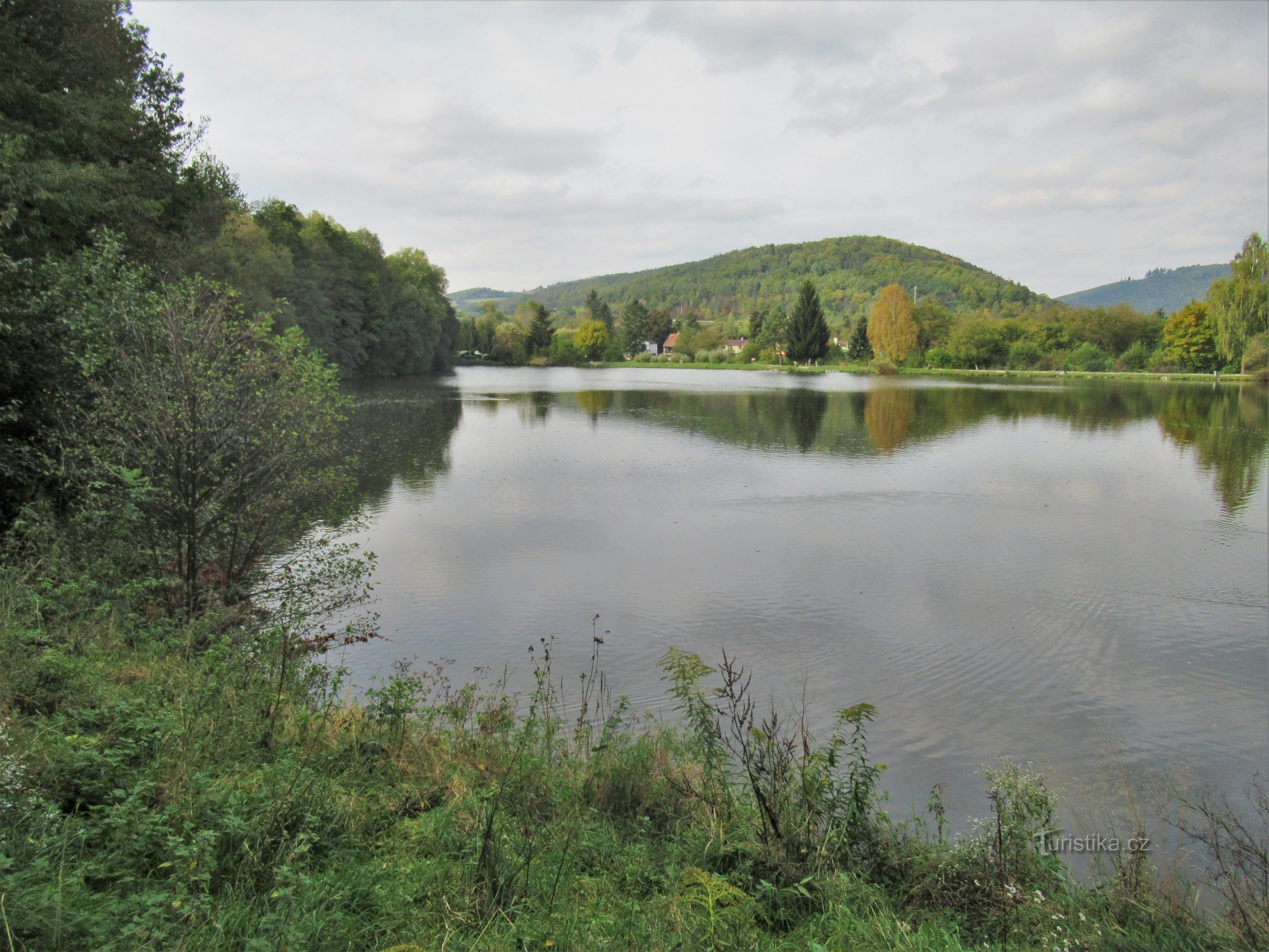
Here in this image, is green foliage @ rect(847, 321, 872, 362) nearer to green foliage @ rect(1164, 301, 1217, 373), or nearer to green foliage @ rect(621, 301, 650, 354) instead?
green foliage @ rect(1164, 301, 1217, 373)

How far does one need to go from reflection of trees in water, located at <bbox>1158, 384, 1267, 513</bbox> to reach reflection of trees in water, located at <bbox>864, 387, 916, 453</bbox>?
8.93 m

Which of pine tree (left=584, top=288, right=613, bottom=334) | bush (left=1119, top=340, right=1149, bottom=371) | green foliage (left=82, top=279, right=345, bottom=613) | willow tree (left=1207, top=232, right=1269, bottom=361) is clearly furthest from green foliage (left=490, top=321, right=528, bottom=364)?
green foliage (left=82, top=279, right=345, bottom=613)

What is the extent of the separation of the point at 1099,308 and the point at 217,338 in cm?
10453

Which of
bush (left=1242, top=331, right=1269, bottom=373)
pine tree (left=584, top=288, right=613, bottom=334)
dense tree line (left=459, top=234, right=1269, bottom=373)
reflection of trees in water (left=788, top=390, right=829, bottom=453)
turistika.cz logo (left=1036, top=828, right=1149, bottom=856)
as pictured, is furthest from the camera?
pine tree (left=584, top=288, right=613, bottom=334)

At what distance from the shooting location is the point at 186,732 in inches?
176

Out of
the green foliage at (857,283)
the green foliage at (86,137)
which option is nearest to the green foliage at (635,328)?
the green foliage at (857,283)

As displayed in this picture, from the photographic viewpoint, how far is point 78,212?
11.0 meters

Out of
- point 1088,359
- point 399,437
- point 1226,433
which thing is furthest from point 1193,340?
point 399,437

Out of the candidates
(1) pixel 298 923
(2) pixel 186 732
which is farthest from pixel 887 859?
(2) pixel 186 732

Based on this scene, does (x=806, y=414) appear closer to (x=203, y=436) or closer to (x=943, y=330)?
(x=203, y=436)

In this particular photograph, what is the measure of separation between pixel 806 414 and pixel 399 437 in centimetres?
1965

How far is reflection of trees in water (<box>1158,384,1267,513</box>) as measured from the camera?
1930cm

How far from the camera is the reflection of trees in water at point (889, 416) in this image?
27.4 m

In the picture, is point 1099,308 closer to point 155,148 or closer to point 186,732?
point 155,148
